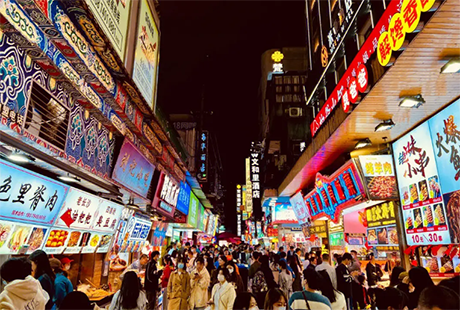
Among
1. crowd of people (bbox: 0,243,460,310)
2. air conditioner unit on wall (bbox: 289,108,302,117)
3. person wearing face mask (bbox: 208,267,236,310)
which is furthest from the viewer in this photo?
air conditioner unit on wall (bbox: 289,108,302,117)

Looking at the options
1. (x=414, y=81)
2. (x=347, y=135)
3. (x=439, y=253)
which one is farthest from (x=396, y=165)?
(x=414, y=81)

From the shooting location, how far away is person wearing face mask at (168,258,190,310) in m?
9.04

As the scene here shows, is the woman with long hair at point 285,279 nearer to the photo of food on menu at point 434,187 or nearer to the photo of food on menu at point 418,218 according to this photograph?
the photo of food on menu at point 418,218

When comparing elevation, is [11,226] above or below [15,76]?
below

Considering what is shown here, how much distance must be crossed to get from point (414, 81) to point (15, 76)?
754cm

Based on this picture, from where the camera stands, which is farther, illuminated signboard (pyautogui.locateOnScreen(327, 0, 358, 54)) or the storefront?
illuminated signboard (pyautogui.locateOnScreen(327, 0, 358, 54))

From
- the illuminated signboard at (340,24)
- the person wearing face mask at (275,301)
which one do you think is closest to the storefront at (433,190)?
the person wearing face mask at (275,301)

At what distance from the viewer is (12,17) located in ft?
12.5

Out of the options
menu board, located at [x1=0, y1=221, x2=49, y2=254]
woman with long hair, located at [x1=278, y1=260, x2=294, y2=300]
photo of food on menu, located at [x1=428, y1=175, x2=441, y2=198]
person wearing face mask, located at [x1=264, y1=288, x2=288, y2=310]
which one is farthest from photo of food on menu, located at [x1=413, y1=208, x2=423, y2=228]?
menu board, located at [x1=0, y1=221, x2=49, y2=254]

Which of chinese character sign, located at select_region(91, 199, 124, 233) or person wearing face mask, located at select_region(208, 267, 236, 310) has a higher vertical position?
chinese character sign, located at select_region(91, 199, 124, 233)

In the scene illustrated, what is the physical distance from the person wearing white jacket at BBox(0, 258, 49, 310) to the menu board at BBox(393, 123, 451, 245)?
8.89m

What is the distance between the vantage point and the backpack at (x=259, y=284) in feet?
28.9

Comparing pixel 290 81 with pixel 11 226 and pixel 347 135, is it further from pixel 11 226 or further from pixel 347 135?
pixel 11 226

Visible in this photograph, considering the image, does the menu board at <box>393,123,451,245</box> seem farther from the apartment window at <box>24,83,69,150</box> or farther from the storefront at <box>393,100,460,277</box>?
the apartment window at <box>24,83,69,150</box>
